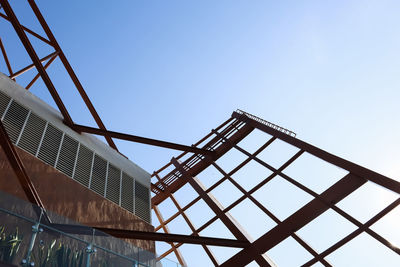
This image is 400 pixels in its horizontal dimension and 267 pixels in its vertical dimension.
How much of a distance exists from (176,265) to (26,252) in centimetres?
410

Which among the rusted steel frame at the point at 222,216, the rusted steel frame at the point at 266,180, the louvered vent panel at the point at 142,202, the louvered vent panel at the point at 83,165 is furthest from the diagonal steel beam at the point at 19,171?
the rusted steel frame at the point at 266,180

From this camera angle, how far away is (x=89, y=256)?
6832 millimetres

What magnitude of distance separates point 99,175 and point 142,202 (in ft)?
8.59

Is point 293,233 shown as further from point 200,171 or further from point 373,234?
point 200,171

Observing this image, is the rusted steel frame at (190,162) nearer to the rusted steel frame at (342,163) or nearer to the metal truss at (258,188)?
the metal truss at (258,188)

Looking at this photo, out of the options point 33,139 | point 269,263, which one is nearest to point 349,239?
point 269,263

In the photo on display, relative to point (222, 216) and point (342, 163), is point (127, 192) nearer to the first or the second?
point (222, 216)

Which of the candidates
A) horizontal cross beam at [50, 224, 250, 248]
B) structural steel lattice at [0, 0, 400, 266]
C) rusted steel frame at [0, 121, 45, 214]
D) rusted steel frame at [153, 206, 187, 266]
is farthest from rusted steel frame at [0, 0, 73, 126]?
rusted steel frame at [153, 206, 187, 266]

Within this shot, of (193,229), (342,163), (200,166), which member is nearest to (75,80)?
(200,166)

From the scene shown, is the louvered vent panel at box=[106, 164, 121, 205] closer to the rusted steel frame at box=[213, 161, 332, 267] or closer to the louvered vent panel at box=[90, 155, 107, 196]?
the louvered vent panel at box=[90, 155, 107, 196]

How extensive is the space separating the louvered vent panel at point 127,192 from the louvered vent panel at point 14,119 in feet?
17.3

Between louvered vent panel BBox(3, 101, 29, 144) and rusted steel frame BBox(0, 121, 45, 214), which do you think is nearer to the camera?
rusted steel frame BBox(0, 121, 45, 214)

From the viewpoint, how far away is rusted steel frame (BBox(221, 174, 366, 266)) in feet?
43.3

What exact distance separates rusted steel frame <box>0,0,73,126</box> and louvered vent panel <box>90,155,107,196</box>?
7.28ft
